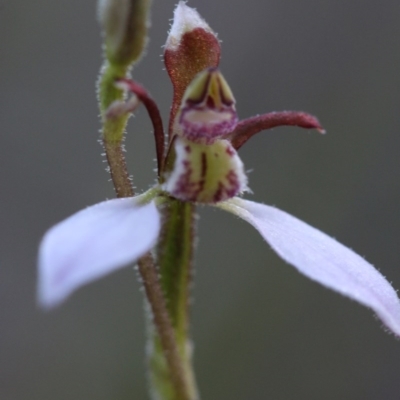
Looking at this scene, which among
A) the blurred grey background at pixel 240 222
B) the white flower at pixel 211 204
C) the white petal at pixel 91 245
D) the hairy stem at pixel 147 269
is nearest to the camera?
the white petal at pixel 91 245

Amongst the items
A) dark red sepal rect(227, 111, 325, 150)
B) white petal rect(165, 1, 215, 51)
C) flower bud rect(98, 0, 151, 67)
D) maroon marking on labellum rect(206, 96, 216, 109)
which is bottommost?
dark red sepal rect(227, 111, 325, 150)

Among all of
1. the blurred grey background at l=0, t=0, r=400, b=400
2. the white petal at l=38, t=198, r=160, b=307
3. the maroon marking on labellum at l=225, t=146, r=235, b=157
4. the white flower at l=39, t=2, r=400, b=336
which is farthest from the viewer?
the blurred grey background at l=0, t=0, r=400, b=400

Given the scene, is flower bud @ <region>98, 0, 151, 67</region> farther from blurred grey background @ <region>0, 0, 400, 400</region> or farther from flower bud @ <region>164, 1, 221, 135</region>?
blurred grey background @ <region>0, 0, 400, 400</region>

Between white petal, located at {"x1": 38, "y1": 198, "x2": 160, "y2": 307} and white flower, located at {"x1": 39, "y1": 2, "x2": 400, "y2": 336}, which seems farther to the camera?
white flower, located at {"x1": 39, "y1": 2, "x2": 400, "y2": 336}

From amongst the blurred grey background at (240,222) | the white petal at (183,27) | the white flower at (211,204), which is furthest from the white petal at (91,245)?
the blurred grey background at (240,222)

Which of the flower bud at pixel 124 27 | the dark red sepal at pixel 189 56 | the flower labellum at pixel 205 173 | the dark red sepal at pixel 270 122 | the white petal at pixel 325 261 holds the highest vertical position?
the dark red sepal at pixel 189 56

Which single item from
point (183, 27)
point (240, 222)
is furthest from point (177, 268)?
point (240, 222)

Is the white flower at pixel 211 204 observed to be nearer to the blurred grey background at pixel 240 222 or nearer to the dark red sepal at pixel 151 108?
the dark red sepal at pixel 151 108

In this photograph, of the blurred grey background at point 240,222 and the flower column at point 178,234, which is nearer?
the flower column at point 178,234

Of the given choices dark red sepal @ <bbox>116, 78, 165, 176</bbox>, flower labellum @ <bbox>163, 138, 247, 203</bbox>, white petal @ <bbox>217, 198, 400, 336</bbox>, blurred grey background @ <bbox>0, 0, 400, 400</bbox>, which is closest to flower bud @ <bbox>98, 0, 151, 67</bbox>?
dark red sepal @ <bbox>116, 78, 165, 176</bbox>
